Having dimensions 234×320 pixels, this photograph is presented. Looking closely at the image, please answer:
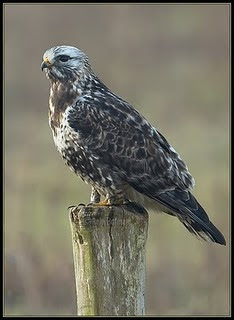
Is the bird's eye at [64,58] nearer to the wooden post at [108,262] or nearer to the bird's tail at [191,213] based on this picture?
the bird's tail at [191,213]

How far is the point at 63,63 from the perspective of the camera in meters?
7.46

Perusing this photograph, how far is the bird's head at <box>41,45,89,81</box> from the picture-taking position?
7434mm

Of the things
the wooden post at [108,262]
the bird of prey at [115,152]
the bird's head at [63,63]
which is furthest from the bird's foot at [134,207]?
the bird's head at [63,63]

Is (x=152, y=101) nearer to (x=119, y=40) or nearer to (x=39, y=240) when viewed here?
(x=119, y=40)

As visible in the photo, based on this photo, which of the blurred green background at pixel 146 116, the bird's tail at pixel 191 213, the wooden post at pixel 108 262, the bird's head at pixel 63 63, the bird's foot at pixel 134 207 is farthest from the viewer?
the blurred green background at pixel 146 116

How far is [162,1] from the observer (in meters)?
27.1

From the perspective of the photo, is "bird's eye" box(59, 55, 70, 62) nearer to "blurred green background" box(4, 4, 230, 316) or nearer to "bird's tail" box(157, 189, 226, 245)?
"bird's tail" box(157, 189, 226, 245)

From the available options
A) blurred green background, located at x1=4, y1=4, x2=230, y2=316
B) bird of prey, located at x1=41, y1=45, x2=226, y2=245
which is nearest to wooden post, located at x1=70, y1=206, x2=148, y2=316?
bird of prey, located at x1=41, y1=45, x2=226, y2=245

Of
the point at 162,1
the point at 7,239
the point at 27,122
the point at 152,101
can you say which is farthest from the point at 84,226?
the point at 162,1

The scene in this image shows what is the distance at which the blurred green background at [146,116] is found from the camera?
10266mm

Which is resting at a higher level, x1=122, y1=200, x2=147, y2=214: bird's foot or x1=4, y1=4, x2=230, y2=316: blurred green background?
x1=4, y1=4, x2=230, y2=316: blurred green background

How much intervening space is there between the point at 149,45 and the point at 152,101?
3.48 meters

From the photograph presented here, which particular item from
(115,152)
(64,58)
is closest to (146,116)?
(64,58)

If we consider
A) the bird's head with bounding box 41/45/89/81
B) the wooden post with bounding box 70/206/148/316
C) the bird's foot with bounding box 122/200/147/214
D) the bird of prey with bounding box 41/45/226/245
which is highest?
the bird's head with bounding box 41/45/89/81
